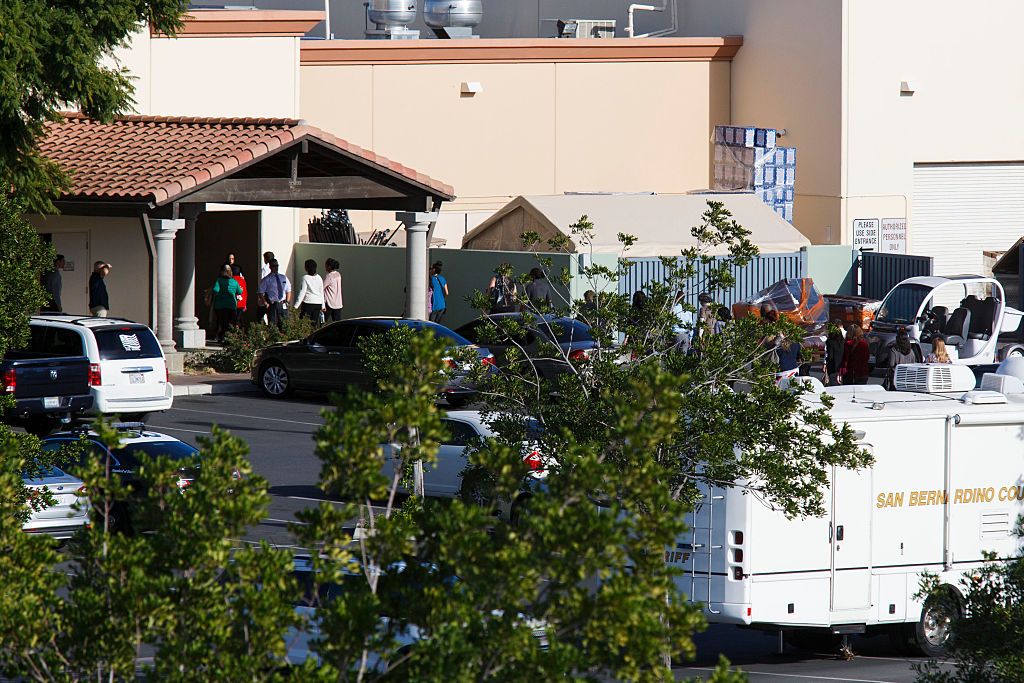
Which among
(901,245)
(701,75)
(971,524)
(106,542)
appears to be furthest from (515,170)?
(106,542)

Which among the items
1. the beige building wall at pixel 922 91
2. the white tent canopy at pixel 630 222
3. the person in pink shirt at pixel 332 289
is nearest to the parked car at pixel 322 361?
the person in pink shirt at pixel 332 289

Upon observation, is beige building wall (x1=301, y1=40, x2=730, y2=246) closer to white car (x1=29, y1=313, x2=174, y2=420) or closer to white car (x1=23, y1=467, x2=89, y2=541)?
white car (x1=29, y1=313, x2=174, y2=420)

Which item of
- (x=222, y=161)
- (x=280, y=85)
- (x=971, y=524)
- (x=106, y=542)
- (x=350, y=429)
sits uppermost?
(x=280, y=85)

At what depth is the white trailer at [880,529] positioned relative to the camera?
12.5 meters

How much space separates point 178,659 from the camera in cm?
530

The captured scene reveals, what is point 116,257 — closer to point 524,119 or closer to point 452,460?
point 524,119

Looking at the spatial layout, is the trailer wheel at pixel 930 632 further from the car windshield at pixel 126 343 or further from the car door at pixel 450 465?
the car windshield at pixel 126 343

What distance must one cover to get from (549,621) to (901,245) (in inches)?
1404

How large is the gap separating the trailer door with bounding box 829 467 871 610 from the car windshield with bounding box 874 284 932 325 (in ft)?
53.2

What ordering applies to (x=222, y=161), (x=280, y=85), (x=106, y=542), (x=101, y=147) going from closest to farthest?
1. (x=106, y=542)
2. (x=222, y=161)
3. (x=101, y=147)
4. (x=280, y=85)

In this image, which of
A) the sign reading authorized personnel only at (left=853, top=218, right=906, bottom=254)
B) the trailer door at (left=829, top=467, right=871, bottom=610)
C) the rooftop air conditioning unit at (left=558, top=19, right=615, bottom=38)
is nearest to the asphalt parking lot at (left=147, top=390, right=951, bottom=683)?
the trailer door at (left=829, top=467, right=871, bottom=610)

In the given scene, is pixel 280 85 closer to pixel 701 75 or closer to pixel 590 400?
pixel 701 75

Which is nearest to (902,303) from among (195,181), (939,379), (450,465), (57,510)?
(195,181)

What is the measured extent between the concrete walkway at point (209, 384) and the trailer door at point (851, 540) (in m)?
15.5
